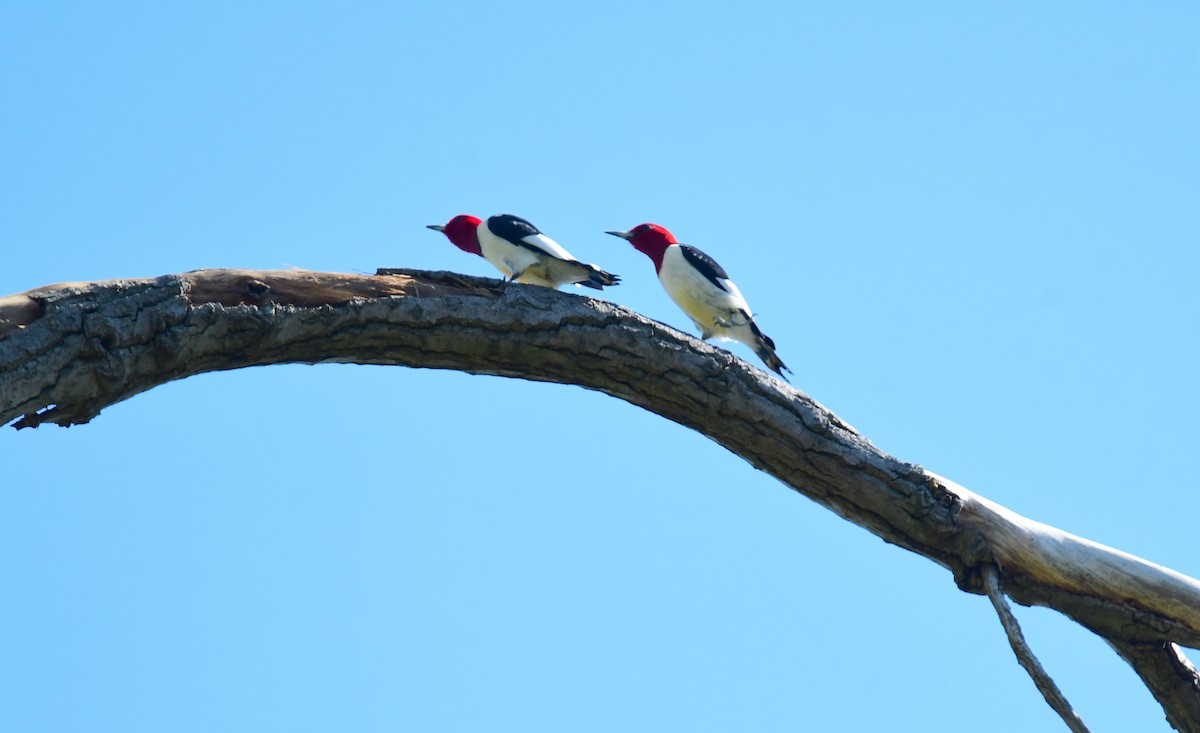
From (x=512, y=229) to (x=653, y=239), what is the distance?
1.47 meters

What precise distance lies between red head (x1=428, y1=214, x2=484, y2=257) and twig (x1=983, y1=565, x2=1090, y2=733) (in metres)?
3.51

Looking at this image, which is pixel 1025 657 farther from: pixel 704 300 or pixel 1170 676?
pixel 704 300

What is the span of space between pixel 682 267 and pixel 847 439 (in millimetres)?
2461

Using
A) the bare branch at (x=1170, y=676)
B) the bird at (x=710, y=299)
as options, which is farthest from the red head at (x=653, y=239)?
the bare branch at (x=1170, y=676)

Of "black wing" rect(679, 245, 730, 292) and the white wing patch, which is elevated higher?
"black wing" rect(679, 245, 730, 292)

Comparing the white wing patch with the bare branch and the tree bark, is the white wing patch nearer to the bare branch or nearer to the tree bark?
the tree bark

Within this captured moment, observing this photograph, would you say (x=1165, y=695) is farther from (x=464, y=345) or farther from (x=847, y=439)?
(x=464, y=345)

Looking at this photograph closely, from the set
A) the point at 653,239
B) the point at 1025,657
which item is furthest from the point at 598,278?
the point at 1025,657

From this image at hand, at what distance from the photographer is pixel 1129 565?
4781 mm

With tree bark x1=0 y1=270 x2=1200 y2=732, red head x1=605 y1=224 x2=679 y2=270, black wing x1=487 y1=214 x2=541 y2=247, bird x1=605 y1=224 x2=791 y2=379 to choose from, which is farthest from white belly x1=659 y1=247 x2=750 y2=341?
tree bark x1=0 y1=270 x2=1200 y2=732

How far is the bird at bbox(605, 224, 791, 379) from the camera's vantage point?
22.6ft

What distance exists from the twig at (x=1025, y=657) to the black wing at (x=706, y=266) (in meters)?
2.61

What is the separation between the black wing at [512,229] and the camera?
20.5 feet

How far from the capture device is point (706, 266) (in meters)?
7.01
